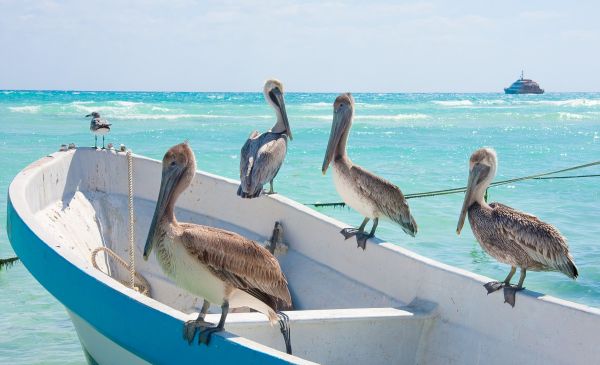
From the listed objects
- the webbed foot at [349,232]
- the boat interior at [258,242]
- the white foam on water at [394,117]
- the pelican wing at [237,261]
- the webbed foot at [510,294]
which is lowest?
the white foam on water at [394,117]

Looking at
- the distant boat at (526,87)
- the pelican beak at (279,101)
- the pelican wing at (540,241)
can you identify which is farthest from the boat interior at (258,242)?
the distant boat at (526,87)

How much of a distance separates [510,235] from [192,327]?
59.9 inches

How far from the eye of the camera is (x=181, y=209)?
612 cm

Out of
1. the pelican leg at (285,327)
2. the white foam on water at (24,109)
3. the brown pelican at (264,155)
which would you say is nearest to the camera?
the pelican leg at (285,327)

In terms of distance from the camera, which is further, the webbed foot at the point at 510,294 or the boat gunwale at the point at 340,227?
the webbed foot at the point at 510,294

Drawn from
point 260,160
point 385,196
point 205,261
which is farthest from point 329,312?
point 260,160

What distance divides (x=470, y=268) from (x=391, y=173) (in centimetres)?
816

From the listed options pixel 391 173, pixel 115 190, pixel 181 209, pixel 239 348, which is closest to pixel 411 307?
pixel 239 348

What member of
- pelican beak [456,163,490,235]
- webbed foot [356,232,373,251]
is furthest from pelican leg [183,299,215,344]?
webbed foot [356,232,373,251]

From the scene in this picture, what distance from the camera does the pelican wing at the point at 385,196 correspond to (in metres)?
4.79

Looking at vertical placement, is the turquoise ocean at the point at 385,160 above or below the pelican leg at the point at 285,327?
below

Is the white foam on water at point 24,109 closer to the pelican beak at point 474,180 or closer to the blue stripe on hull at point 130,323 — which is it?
the blue stripe on hull at point 130,323

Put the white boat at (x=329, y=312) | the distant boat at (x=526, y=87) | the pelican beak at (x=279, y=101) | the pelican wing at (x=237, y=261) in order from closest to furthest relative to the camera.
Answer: the pelican wing at (x=237, y=261) → the white boat at (x=329, y=312) → the pelican beak at (x=279, y=101) → the distant boat at (x=526, y=87)

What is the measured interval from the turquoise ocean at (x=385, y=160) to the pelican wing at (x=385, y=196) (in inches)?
25.4
